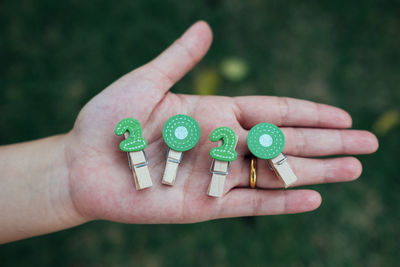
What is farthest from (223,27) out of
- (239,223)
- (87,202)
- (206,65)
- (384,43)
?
(87,202)

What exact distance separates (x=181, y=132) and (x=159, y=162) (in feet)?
0.99

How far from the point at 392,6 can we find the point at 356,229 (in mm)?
2649

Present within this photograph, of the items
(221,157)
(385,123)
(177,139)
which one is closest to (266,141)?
(221,157)

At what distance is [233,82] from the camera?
391 cm

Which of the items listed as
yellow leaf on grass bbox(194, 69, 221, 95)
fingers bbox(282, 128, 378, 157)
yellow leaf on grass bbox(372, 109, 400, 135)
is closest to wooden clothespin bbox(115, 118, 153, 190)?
fingers bbox(282, 128, 378, 157)

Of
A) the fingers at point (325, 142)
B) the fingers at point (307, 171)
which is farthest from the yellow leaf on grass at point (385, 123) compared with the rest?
the fingers at point (307, 171)

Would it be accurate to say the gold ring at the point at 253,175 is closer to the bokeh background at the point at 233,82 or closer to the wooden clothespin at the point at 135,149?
the wooden clothespin at the point at 135,149

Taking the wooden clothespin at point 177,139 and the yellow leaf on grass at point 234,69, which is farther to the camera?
the yellow leaf on grass at point 234,69

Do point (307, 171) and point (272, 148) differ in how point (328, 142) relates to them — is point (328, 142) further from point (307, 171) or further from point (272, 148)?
point (272, 148)

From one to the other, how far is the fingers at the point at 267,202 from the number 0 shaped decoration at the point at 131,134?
733 millimetres

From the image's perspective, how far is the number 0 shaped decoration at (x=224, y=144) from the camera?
2516 mm

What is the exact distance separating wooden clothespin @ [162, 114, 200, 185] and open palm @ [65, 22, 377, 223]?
11 cm

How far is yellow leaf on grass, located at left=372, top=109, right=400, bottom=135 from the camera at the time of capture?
3.78m

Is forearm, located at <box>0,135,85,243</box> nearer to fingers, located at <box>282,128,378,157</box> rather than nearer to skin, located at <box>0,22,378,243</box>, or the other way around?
skin, located at <box>0,22,378,243</box>
